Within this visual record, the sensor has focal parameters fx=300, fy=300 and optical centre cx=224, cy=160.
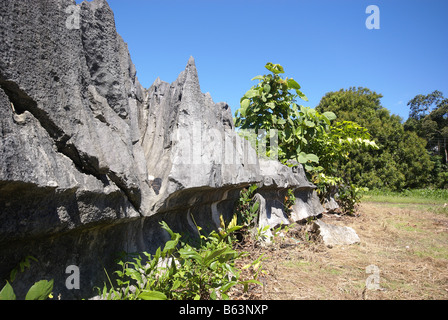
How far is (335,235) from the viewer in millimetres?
4242

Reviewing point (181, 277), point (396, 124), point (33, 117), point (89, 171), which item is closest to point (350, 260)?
point (181, 277)

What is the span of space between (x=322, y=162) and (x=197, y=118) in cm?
427

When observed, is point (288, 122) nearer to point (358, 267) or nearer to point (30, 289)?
point (358, 267)

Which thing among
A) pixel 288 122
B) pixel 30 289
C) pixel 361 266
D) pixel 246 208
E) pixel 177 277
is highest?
pixel 288 122

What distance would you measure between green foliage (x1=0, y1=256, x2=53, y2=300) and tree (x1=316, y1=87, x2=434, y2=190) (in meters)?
13.1

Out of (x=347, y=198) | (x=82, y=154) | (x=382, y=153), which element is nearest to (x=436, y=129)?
(x=382, y=153)

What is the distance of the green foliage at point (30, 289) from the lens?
4.15 ft

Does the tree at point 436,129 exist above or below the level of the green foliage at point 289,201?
above

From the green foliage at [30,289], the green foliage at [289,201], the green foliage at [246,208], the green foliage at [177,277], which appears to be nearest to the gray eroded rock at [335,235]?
the green foliage at [289,201]

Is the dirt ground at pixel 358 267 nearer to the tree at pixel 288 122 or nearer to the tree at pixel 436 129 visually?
the tree at pixel 288 122

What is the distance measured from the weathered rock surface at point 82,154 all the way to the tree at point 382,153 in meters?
11.8

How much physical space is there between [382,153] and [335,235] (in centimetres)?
1170

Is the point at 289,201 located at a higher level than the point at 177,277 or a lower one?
higher

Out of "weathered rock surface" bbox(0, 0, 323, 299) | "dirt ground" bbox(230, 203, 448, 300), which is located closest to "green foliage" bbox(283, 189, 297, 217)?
"dirt ground" bbox(230, 203, 448, 300)
